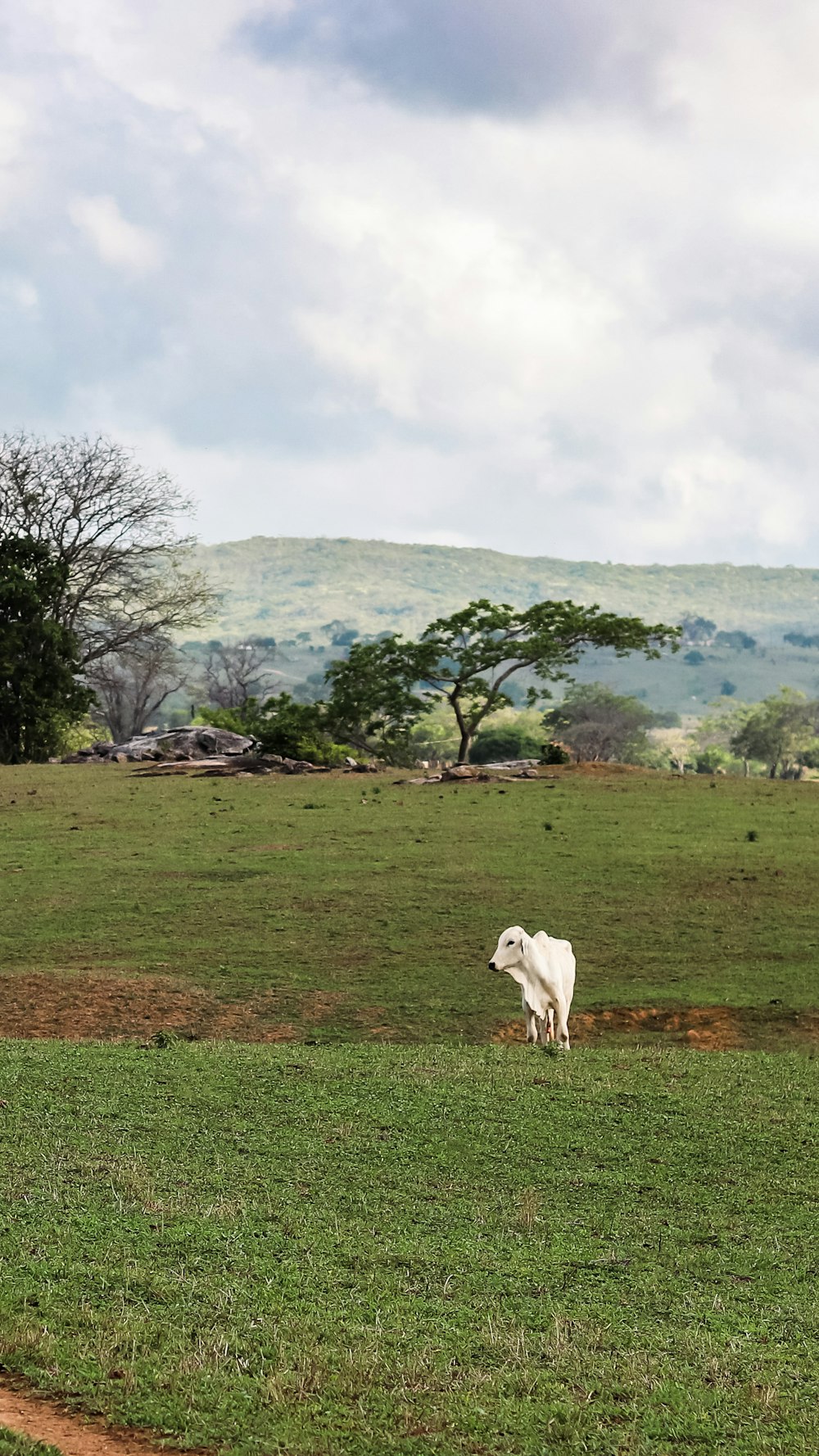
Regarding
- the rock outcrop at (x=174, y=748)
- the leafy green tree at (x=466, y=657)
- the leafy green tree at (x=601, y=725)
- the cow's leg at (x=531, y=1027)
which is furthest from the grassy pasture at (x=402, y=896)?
the leafy green tree at (x=601, y=725)

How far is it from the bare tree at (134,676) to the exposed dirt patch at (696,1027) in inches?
1795

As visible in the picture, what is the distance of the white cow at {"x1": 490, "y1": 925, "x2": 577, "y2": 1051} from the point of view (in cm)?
1258

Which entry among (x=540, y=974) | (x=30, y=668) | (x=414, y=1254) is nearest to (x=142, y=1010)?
(x=540, y=974)

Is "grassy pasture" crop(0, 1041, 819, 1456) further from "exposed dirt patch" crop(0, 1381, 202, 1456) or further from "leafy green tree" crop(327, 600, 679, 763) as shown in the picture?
"leafy green tree" crop(327, 600, 679, 763)

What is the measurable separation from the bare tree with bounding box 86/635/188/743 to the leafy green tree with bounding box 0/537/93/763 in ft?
30.6

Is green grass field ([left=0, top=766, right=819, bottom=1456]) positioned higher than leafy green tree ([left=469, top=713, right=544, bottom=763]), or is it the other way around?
leafy green tree ([left=469, top=713, right=544, bottom=763])

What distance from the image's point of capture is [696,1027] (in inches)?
588

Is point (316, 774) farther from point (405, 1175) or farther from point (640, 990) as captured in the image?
point (405, 1175)

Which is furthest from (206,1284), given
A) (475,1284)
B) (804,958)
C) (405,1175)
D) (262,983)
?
(804,958)

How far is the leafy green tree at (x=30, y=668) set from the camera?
46.6 meters

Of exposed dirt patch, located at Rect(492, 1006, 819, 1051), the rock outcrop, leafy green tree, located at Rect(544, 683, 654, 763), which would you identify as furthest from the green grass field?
leafy green tree, located at Rect(544, 683, 654, 763)

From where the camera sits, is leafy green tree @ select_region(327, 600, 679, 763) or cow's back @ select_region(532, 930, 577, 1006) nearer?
cow's back @ select_region(532, 930, 577, 1006)

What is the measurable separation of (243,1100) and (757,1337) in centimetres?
464

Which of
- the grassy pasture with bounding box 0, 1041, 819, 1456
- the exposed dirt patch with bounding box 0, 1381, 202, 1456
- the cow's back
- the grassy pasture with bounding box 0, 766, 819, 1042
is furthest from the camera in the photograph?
the grassy pasture with bounding box 0, 766, 819, 1042
